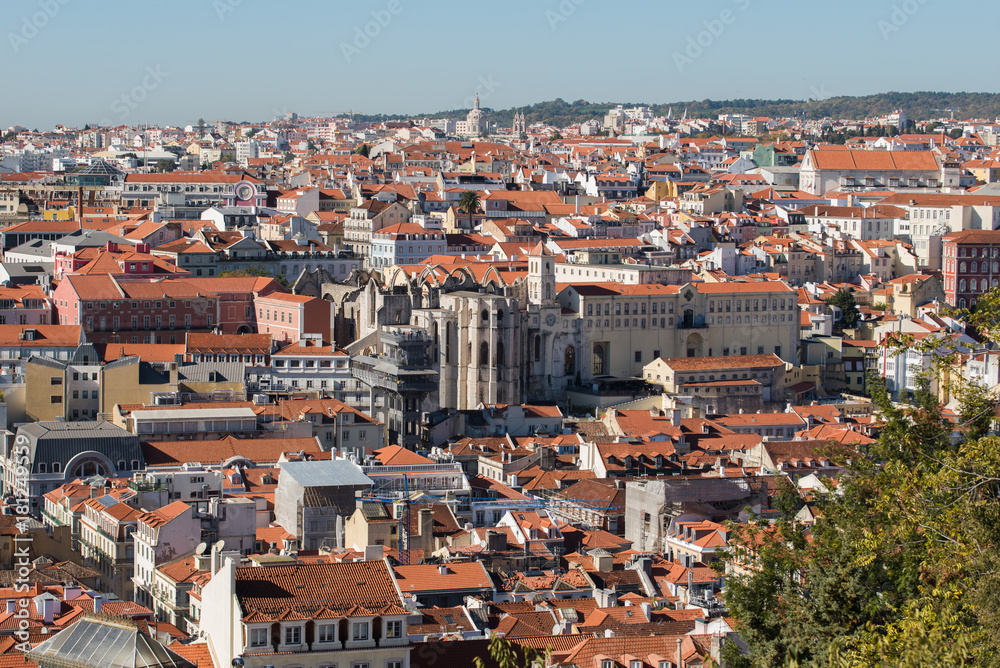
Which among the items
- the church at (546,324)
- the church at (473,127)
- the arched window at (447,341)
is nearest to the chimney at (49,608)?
the church at (546,324)

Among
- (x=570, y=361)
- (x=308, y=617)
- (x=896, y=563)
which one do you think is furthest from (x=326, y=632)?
(x=570, y=361)

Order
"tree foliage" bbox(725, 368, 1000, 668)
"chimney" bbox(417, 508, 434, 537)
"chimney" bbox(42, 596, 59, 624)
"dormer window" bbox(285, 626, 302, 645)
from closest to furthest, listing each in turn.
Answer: "tree foliage" bbox(725, 368, 1000, 668) < "dormer window" bbox(285, 626, 302, 645) < "chimney" bbox(42, 596, 59, 624) < "chimney" bbox(417, 508, 434, 537)

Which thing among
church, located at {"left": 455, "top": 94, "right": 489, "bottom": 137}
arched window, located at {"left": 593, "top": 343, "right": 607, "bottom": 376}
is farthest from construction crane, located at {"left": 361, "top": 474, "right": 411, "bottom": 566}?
church, located at {"left": 455, "top": 94, "right": 489, "bottom": 137}

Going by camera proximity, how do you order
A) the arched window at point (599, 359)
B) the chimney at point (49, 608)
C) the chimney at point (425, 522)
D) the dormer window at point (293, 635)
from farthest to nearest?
the arched window at point (599, 359) → the chimney at point (425, 522) → the chimney at point (49, 608) → the dormer window at point (293, 635)

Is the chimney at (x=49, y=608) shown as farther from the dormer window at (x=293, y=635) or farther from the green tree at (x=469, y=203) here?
the green tree at (x=469, y=203)

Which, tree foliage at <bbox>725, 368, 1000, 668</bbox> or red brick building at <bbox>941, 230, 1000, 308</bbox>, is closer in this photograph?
tree foliage at <bbox>725, 368, 1000, 668</bbox>

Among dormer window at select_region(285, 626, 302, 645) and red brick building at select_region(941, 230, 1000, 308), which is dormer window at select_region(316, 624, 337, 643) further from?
red brick building at select_region(941, 230, 1000, 308)

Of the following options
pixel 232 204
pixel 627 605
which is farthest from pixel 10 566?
pixel 232 204

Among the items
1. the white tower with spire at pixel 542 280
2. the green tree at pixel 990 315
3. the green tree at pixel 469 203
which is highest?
the green tree at pixel 990 315
